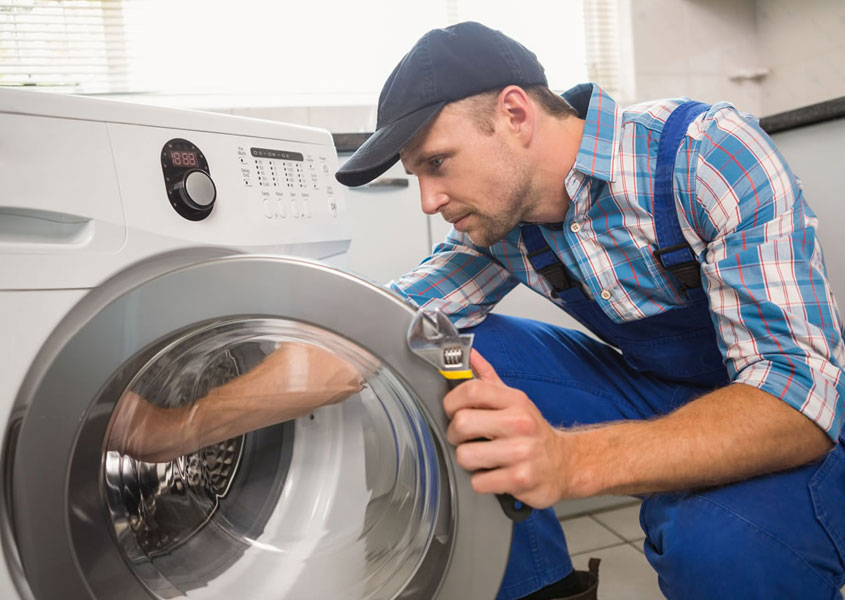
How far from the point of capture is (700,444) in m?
0.68

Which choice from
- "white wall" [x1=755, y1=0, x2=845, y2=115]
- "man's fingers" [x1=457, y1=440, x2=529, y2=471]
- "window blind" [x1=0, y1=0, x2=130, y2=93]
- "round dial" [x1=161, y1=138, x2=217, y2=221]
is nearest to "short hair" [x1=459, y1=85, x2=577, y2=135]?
"round dial" [x1=161, y1=138, x2=217, y2=221]

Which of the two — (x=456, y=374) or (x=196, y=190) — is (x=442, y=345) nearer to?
(x=456, y=374)

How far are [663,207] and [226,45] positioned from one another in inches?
58.9

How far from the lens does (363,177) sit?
0.90 m

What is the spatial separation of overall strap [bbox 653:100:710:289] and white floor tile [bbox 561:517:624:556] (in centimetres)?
74

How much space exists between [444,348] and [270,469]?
1.08 feet

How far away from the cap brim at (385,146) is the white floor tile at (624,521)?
98cm

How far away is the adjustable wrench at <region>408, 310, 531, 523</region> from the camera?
0.56 meters

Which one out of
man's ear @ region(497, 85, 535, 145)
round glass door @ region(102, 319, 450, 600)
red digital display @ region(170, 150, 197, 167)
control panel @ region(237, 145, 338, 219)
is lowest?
round glass door @ region(102, 319, 450, 600)

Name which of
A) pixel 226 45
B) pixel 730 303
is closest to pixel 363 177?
pixel 730 303

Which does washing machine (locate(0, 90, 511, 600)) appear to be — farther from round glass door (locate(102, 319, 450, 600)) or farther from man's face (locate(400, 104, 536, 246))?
man's face (locate(400, 104, 536, 246))

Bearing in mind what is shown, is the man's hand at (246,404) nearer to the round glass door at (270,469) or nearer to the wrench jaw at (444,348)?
the round glass door at (270,469)

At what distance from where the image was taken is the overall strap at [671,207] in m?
0.83

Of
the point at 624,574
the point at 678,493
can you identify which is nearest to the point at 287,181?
the point at 678,493
